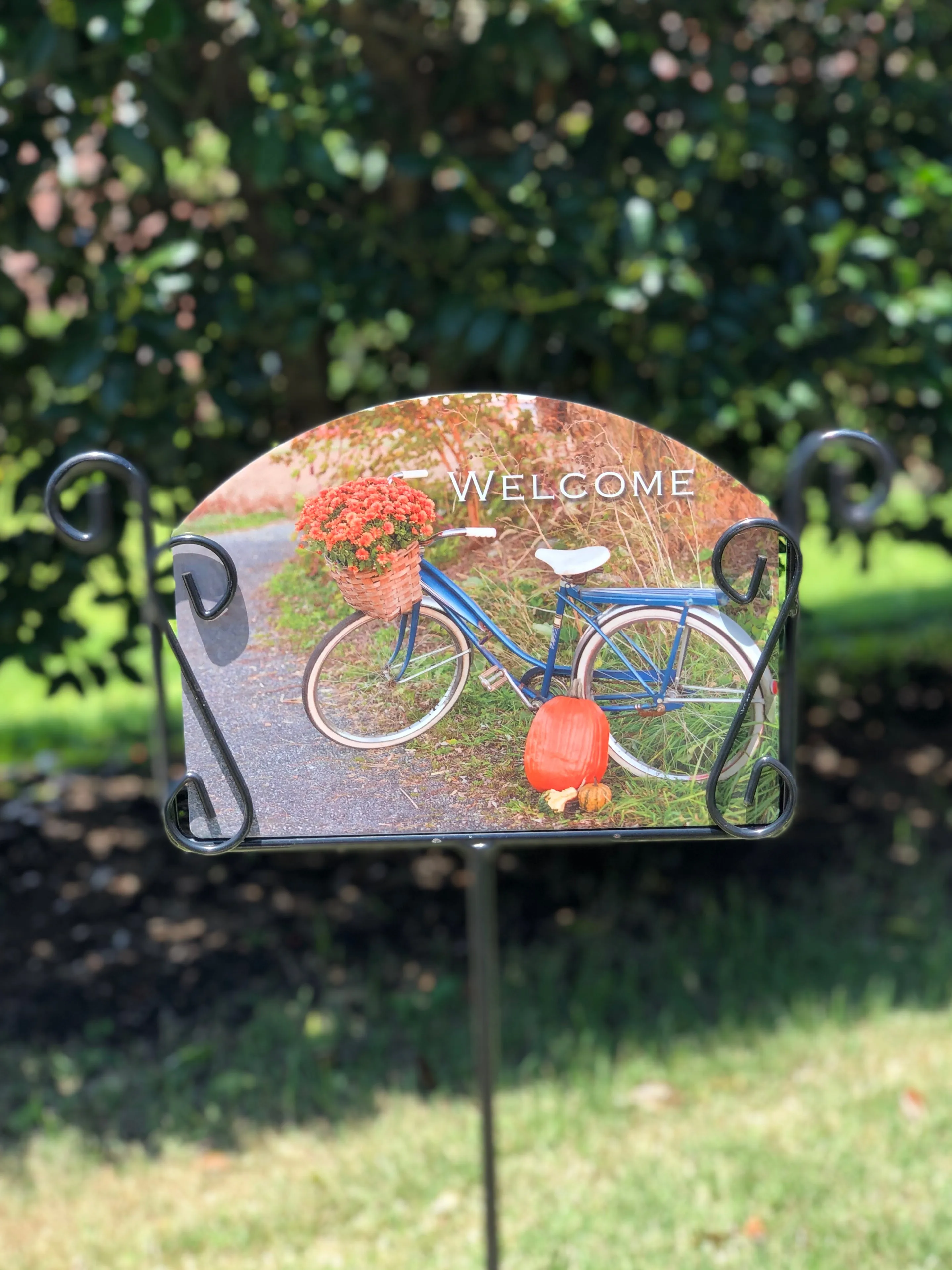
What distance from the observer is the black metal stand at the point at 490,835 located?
1.40 metres

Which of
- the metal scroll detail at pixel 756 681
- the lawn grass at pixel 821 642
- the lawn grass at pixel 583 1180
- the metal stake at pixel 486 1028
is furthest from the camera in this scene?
the lawn grass at pixel 821 642

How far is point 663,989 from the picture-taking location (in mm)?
3053

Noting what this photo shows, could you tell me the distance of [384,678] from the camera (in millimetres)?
1438

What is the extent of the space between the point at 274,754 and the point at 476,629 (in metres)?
0.27

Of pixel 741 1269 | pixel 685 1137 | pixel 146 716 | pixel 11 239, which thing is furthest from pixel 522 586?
pixel 146 716

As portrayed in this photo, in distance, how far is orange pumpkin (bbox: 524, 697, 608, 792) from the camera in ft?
4.61

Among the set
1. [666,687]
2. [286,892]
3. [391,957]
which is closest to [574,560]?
[666,687]

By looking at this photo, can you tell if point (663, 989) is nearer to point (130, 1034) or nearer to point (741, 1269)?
point (741, 1269)

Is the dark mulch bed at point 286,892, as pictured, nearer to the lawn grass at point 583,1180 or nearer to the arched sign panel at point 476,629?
the lawn grass at point 583,1180

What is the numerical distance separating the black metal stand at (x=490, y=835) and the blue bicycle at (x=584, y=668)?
4 cm

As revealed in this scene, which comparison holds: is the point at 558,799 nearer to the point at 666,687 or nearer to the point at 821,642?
the point at 666,687

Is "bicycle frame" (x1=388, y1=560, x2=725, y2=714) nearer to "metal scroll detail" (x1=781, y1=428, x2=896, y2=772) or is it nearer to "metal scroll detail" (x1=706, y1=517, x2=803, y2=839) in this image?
"metal scroll detail" (x1=706, y1=517, x2=803, y2=839)

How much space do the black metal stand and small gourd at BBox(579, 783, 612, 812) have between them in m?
0.04

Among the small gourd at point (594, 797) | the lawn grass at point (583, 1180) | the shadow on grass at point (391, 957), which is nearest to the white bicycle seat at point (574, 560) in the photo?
the small gourd at point (594, 797)
